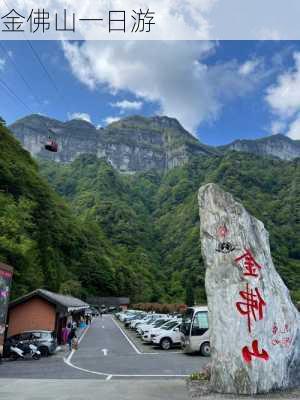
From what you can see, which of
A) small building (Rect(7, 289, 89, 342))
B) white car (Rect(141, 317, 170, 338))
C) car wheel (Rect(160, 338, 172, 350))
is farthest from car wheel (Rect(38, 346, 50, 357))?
white car (Rect(141, 317, 170, 338))

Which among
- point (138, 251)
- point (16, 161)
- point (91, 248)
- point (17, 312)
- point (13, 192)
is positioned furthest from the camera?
point (138, 251)

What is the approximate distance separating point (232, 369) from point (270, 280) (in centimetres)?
234

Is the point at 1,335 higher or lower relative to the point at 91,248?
lower

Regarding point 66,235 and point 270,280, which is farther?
point 66,235

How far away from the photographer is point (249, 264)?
958 centimetres

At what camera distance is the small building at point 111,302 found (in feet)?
264

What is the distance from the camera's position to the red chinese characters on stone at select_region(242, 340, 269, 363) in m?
8.92

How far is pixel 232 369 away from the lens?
8930mm

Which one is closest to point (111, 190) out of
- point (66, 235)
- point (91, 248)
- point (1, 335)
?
point (91, 248)

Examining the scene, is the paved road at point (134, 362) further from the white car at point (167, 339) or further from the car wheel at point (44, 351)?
the car wheel at point (44, 351)

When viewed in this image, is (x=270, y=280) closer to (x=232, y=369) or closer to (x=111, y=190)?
(x=232, y=369)

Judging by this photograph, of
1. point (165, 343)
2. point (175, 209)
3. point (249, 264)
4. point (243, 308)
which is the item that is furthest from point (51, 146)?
point (175, 209)

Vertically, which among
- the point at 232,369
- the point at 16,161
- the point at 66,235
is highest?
the point at 16,161

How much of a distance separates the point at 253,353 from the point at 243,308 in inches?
38.9
